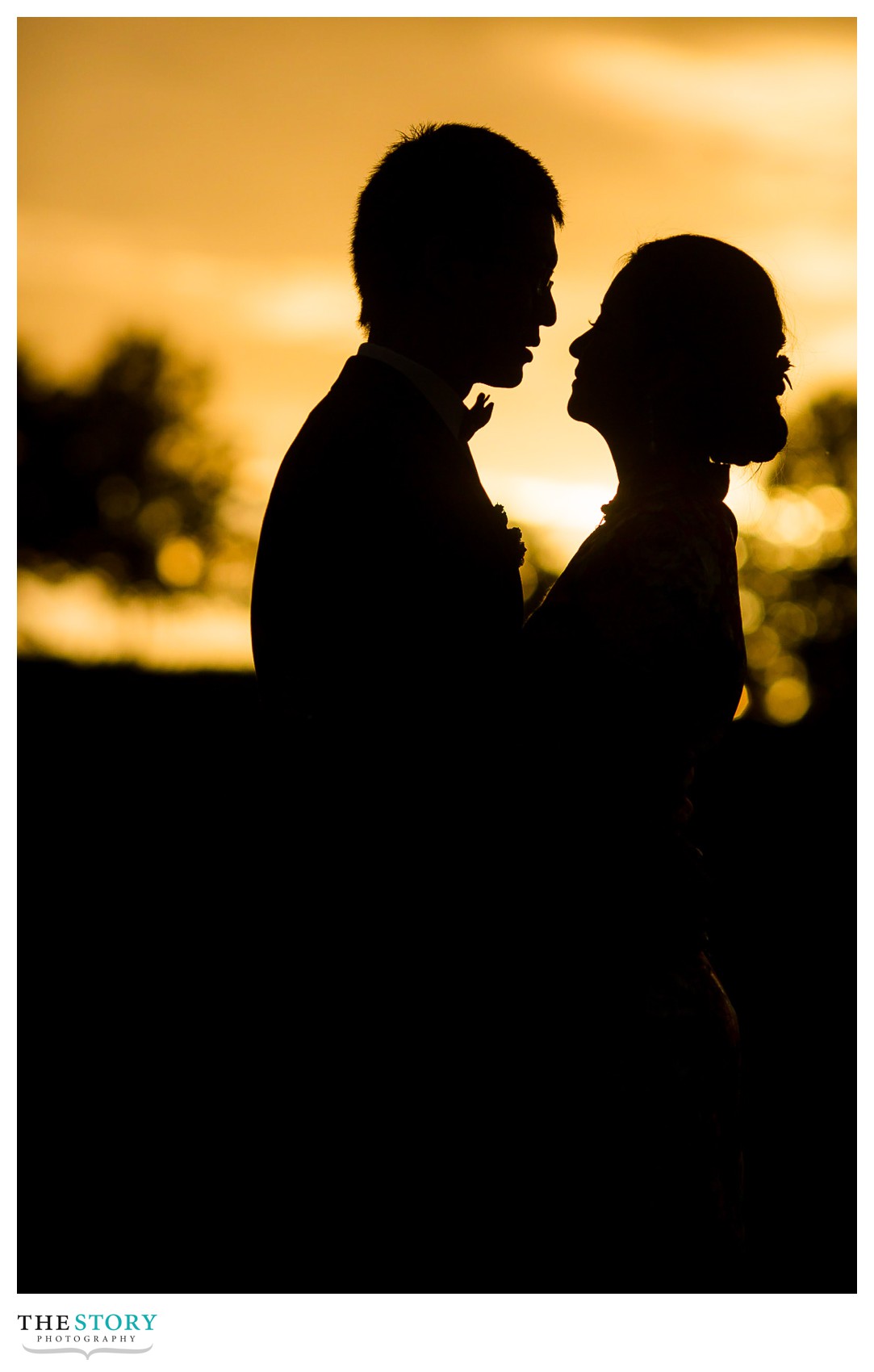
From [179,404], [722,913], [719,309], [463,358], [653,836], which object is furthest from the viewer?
[179,404]

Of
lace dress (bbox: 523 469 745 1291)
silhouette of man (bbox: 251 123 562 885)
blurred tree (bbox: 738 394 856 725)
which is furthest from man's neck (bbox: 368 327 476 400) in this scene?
blurred tree (bbox: 738 394 856 725)

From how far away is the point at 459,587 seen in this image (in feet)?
8.39

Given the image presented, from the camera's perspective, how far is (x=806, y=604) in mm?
38812

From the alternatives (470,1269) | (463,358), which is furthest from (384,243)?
(470,1269)

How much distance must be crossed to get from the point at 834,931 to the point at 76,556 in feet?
137

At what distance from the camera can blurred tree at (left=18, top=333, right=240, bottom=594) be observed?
146 ft

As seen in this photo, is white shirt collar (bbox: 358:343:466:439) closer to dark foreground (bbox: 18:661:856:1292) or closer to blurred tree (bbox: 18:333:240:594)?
dark foreground (bbox: 18:661:856:1292)

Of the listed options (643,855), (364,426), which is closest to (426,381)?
(364,426)

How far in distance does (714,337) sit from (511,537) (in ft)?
1.94

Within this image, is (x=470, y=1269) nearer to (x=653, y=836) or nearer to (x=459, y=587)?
(x=653, y=836)

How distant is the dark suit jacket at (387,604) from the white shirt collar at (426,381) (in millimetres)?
34

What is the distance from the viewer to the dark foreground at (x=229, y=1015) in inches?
110

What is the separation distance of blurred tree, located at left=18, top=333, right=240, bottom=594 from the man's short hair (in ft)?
138

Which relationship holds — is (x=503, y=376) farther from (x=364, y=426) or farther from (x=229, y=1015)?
(x=229, y=1015)
